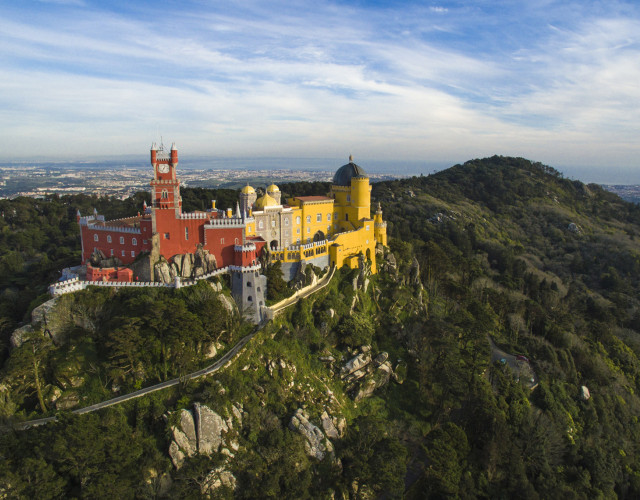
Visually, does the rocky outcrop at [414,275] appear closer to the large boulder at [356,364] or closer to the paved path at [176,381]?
the large boulder at [356,364]

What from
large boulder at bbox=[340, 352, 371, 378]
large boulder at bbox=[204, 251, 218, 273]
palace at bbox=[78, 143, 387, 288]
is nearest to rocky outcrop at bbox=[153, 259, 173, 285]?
palace at bbox=[78, 143, 387, 288]

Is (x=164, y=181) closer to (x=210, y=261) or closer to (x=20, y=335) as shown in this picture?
(x=210, y=261)

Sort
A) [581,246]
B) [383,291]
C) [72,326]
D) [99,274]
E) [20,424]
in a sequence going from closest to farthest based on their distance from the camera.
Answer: [20,424]
[72,326]
[99,274]
[383,291]
[581,246]

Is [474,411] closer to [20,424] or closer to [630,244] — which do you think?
[20,424]

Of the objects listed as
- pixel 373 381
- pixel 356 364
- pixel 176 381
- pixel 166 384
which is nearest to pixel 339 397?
pixel 356 364

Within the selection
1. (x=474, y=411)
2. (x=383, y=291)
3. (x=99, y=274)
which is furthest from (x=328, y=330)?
(x=99, y=274)

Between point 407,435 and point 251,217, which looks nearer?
point 407,435
